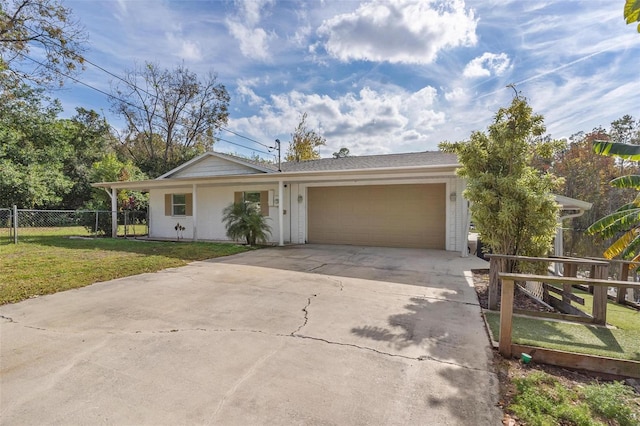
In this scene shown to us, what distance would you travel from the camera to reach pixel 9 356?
2.85 m

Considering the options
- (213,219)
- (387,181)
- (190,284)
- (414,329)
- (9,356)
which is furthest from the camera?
(213,219)

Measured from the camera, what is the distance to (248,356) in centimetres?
289

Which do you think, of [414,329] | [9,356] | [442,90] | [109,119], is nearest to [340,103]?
[442,90]

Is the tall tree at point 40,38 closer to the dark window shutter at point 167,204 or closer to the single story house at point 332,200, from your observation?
Result: the single story house at point 332,200

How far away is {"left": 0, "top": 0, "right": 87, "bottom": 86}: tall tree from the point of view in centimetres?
1300

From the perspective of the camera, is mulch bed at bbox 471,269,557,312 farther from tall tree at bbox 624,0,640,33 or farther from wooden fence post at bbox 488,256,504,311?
tall tree at bbox 624,0,640,33

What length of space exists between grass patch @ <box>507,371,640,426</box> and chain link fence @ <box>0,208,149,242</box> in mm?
15482

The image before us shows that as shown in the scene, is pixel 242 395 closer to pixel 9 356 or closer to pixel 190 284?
pixel 9 356

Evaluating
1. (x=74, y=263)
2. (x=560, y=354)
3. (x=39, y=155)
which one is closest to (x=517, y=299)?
(x=560, y=354)

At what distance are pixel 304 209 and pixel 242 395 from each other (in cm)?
1006

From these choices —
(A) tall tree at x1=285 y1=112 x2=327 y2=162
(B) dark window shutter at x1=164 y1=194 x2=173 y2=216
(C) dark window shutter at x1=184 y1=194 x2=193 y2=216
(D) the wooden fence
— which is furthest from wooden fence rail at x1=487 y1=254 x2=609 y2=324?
(A) tall tree at x1=285 y1=112 x2=327 y2=162

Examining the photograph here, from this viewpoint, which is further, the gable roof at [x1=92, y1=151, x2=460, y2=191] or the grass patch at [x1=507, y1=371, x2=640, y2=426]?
the gable roof at [x1=92, y1=151, x2=460, y2=191]

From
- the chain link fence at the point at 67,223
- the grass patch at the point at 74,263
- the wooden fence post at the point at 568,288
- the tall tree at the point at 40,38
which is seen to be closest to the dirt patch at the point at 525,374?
the wooden fence post at the point at 568,288

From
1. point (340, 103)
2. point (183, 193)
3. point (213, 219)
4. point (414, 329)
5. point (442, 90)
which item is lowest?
point (414, 329)
